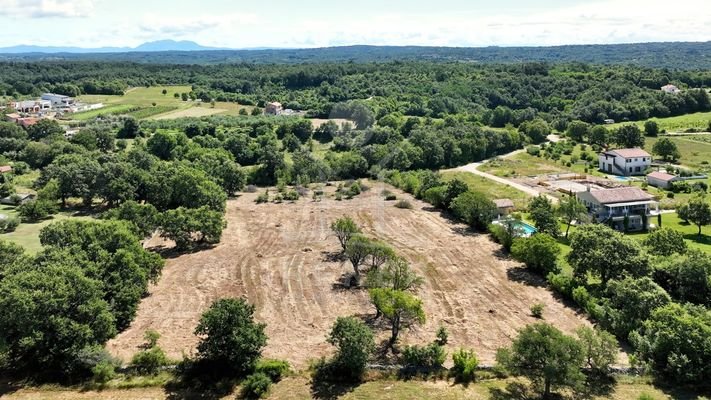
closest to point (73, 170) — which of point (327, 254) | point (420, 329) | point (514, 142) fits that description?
point (327, 254)

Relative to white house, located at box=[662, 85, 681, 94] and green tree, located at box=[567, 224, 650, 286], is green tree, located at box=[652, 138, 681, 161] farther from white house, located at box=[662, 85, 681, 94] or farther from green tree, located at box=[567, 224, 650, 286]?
white house, located at box=[662, 85, 681, 94]

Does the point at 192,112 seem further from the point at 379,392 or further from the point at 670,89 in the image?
the point at 670,89

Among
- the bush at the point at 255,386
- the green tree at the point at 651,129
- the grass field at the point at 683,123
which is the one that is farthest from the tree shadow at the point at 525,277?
the grass field at the point at 683,123

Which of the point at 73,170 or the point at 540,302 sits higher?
the point at 73,170

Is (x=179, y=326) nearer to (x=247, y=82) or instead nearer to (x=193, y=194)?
(x=193, y=194)

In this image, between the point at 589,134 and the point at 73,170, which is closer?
the point at 73,170

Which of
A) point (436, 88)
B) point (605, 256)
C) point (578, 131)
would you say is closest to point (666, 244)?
point (605, 256)
